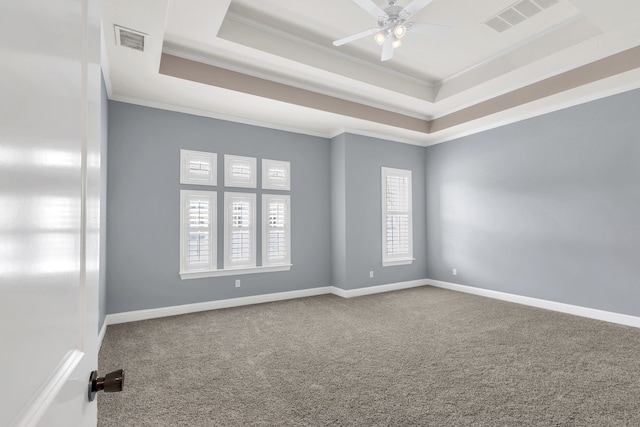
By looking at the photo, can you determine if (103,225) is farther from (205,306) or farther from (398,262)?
(398,262)

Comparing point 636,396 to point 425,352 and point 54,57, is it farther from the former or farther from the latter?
point 54,57

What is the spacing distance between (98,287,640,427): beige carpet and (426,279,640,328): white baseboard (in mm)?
174

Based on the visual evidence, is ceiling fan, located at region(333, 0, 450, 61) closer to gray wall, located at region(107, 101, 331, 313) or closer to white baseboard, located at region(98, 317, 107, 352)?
gray wall, located at region(107, 101, 331, 313)

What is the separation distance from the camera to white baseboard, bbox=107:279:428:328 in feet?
13.5

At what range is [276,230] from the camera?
17.5ft

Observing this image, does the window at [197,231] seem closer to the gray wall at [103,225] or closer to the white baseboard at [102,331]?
the gray wall at [103,225]

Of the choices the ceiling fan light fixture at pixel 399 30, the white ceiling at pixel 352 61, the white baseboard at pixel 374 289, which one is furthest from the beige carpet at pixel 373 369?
the ceiling fan light fixture at pixel 399 30

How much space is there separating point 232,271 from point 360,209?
247 centimetres

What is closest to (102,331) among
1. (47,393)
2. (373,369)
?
(373,369)

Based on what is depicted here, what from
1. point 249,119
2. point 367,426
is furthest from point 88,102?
point 249,119

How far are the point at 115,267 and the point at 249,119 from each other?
288 centimetres

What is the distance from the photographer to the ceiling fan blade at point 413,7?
8.86ft

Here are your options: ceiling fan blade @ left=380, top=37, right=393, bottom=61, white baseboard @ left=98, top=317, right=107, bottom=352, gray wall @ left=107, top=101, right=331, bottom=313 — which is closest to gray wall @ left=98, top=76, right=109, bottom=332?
white baseboard @ left=98, top=317, right=107, bottom=352

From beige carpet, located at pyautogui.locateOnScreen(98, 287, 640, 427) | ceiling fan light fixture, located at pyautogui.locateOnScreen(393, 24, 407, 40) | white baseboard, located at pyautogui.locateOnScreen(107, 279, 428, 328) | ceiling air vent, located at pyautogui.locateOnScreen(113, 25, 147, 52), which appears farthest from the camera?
white baseboard, located at pyautogui.locateOnScreen(107, 279, 428, 328)
